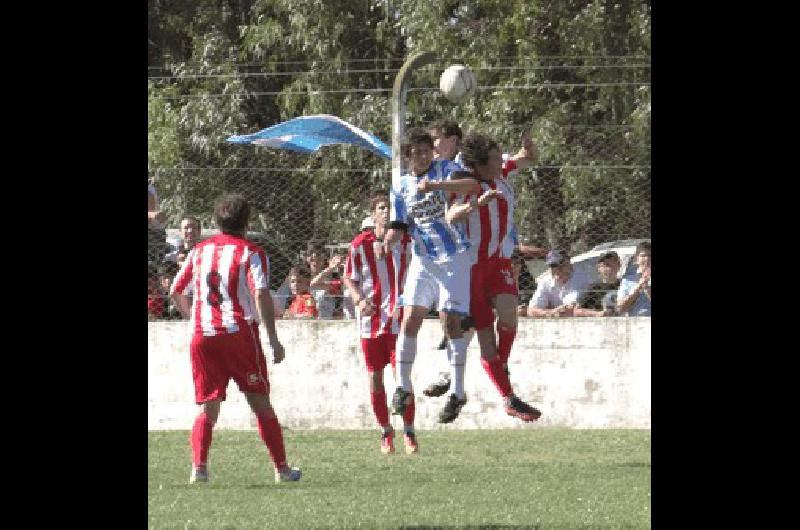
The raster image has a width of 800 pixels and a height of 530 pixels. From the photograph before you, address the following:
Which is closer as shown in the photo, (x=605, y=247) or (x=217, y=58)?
(x=605, y=247)

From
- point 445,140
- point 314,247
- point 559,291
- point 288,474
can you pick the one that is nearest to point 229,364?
point 288,474

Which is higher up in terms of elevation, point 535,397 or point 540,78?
point 540,78

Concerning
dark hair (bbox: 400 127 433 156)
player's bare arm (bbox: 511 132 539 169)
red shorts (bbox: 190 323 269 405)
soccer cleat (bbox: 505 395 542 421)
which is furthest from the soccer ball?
red shorts (bbox: 190 323 269 405)

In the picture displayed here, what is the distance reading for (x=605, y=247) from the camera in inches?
654

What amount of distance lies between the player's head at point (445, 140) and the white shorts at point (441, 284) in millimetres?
782

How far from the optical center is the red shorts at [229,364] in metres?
10.8

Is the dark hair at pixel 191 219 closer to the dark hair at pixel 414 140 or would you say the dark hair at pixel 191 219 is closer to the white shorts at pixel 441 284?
the dark hair at pixel 414 140

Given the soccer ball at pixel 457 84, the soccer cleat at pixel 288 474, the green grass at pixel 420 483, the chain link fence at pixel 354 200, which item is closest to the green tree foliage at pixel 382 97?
the chain link fence at pixel 354 200
